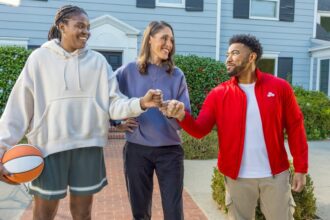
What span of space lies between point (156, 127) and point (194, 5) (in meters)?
8.31

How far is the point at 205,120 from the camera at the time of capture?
8.57 feet

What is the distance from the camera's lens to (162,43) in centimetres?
261

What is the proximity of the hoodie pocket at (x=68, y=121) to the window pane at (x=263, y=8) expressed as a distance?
9.88 m

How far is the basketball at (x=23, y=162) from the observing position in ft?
6.88

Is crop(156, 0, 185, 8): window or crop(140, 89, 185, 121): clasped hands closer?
crop(140, 89, 185, 121): clasped hands

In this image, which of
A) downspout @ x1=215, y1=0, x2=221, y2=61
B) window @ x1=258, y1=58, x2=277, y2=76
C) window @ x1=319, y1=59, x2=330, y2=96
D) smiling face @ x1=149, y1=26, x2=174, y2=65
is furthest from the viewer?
window @ x1=319, y1=59, x2=330, y2=96

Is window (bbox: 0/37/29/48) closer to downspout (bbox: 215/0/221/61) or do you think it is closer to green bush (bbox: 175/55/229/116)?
green bush (bbox: 175/55/229/116)

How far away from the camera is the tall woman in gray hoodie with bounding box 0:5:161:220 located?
2170 mm

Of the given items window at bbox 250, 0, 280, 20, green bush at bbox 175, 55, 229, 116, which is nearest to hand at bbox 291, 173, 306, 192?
green bush at bbox 175, 55, 229, 116

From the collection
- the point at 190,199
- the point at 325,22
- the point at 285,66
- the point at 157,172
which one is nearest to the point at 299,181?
the point at 157,172

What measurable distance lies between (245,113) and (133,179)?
965mm

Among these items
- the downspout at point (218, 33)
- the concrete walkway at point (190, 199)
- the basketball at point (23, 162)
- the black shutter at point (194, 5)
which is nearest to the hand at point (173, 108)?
the basketball at point (23, 162)

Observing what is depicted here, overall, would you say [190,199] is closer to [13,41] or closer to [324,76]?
[13,41]

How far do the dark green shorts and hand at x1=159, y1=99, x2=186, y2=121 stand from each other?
495mm
